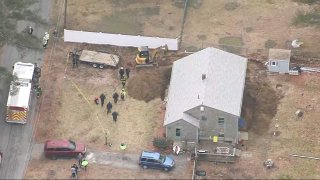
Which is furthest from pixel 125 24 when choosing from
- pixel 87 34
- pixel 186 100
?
pixel 186 100

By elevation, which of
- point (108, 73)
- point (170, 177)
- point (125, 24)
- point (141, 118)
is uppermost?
point (125, 24)

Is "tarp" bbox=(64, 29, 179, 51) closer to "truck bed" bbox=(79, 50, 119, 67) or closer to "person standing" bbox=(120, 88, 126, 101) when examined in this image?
"truck bed" bbox=(79, 50, 119, 67)

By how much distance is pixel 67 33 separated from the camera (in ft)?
230

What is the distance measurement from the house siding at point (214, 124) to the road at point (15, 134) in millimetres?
14171

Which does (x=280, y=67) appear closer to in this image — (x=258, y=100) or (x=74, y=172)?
(x=258, y=100)

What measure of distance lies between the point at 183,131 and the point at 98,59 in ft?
41.4

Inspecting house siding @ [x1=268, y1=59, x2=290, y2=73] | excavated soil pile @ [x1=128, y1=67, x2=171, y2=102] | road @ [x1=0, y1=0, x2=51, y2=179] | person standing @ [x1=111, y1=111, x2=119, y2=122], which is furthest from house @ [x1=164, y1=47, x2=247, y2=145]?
road @ [x1=0, y1=0, x2=51, y2=179]

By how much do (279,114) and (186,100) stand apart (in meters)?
8.91

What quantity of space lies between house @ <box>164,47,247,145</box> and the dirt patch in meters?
2.33

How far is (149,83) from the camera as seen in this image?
217 feet

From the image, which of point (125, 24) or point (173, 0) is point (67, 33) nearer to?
point (125, 24)

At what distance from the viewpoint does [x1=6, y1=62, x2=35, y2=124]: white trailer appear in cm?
6122

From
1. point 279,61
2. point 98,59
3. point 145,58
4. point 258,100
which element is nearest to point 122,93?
point 145,58

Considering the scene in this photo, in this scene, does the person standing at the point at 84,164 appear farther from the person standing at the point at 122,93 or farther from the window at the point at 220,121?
the window at the point at 220,121
